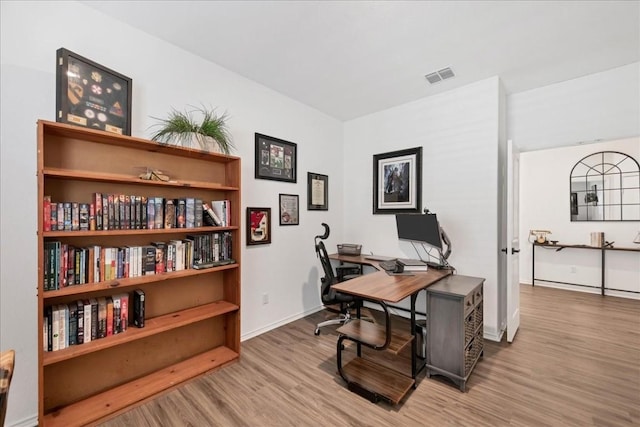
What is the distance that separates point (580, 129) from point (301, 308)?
12.4 ft

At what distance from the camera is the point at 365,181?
155 inches

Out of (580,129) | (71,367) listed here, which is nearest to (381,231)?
(580,129)

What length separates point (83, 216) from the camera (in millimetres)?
1715

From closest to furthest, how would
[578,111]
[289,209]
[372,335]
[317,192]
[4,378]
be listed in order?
[4,378] → [372,335] → [578,111] → [289,209] → [317,192]

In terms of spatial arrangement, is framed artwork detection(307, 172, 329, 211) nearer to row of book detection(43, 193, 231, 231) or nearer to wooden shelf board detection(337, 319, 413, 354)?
row of book detection(43, 193, 231, 231)

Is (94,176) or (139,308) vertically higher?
(94,176)

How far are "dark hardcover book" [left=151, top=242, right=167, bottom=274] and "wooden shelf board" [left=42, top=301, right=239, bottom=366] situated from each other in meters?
0.41

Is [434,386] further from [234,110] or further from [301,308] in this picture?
[234,110]

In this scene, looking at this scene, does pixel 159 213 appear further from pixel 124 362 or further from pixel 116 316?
pixel 124 362

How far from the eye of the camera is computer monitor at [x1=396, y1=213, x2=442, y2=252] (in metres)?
2.77

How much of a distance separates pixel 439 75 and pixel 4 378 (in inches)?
140

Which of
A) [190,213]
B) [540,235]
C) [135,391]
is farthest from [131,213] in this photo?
[540,235]

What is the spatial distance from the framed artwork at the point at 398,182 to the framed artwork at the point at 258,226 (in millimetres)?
1606

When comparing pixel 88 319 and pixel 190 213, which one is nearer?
pixel 88 319
